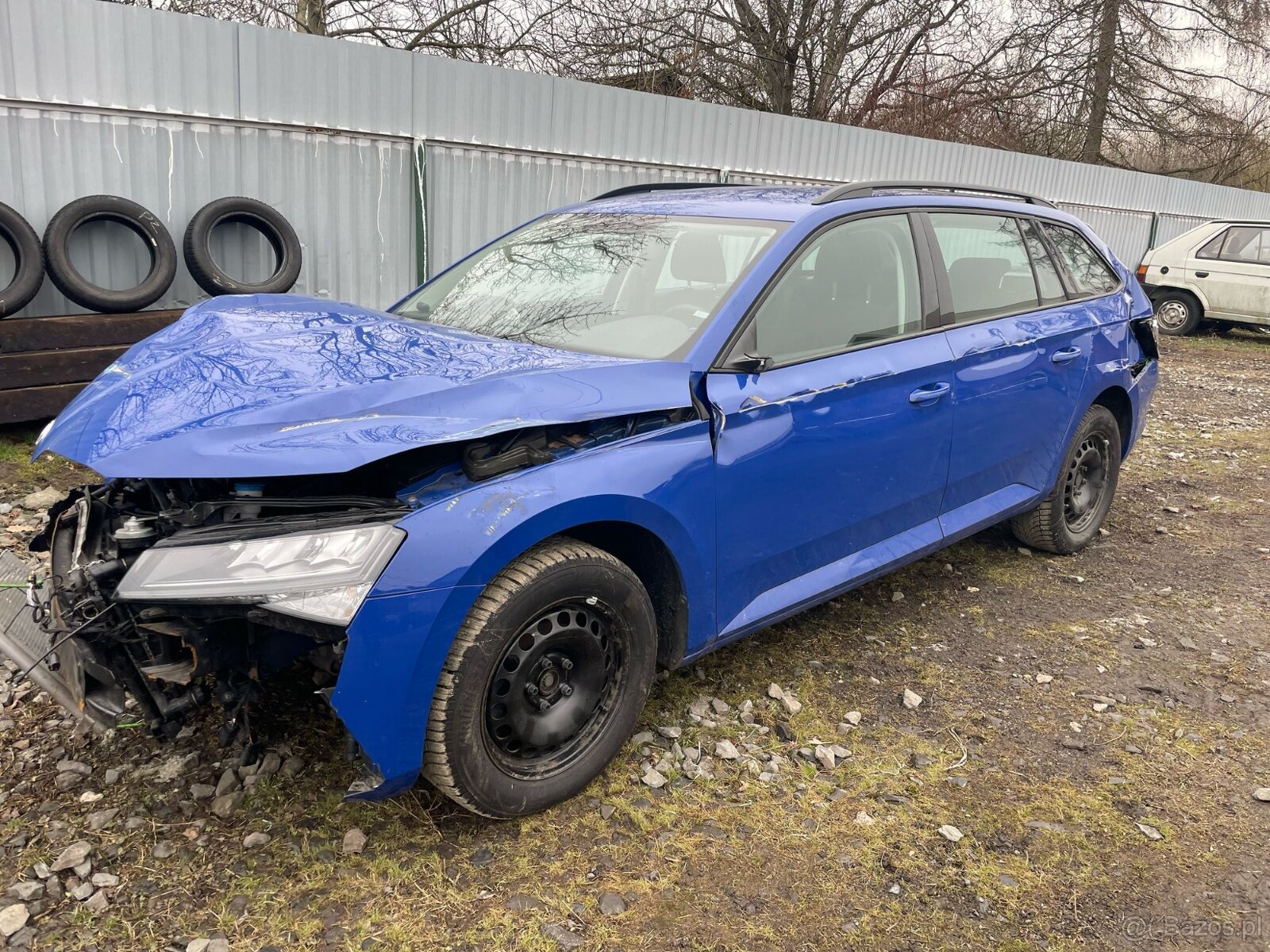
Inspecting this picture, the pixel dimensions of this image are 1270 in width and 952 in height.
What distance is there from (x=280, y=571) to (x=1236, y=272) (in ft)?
50.2

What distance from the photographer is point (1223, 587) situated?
4613 millimetres

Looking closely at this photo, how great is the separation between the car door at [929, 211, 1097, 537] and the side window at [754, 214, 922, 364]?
24cm

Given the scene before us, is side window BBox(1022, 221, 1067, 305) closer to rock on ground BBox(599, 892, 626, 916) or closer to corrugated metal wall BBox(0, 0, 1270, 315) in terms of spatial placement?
rock on ground BBox(599, 892, 626, 916)

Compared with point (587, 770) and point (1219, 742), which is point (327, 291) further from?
point (1219, 742)

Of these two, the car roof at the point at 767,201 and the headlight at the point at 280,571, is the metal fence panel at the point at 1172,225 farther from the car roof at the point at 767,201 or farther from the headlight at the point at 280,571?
the headlight at the point at 280,571

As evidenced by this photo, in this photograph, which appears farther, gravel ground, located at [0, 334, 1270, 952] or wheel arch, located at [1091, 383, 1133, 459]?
wheel arch, located at [1091, 383, 1133, 459]

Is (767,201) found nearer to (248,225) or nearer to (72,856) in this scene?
(72,856)

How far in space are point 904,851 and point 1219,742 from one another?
4.68ft

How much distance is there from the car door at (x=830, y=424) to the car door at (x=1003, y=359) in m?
0.15

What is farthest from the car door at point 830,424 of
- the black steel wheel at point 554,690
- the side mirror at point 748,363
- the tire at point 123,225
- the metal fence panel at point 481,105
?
the metal fence panel at point 481,105

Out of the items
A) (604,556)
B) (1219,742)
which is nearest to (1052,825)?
(1219,742)

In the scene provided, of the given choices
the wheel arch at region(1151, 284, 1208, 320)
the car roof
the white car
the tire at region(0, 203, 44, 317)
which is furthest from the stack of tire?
the wheel arch at region(1151, 284, 1208, 320)

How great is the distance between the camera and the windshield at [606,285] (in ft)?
9.94

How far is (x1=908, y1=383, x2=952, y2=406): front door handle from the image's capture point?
3447mm
